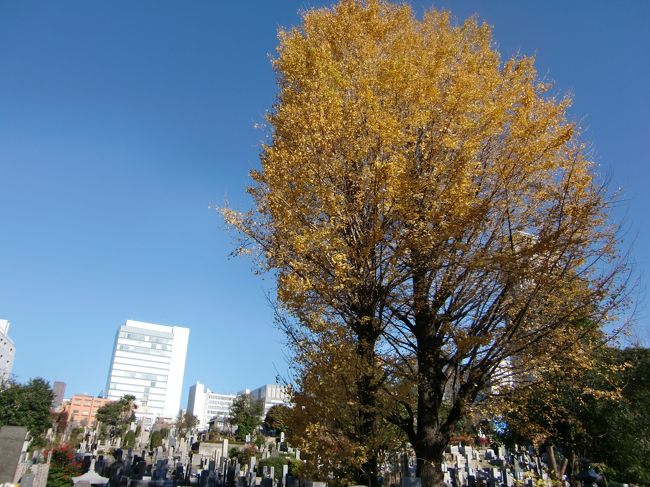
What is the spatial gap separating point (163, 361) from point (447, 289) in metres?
156

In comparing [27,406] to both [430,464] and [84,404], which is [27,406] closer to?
[430,464]

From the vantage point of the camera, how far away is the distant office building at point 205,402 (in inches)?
6363

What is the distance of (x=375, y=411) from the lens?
6.83 m

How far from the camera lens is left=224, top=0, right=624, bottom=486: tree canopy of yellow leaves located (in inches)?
269

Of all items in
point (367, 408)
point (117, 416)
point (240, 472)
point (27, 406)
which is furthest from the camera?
point (117, 416)

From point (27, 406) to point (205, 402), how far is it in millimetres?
137360

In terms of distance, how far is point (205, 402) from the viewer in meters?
166

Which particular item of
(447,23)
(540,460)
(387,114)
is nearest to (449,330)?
(387,114)

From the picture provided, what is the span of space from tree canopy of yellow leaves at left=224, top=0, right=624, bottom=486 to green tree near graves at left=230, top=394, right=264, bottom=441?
38865 mm

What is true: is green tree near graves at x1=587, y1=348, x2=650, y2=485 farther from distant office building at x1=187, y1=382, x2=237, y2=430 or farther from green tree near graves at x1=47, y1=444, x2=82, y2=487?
distant office building at x1=187, y1=382, x2=237, y2=430

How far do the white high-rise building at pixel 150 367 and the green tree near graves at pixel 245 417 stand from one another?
10250 centimetres

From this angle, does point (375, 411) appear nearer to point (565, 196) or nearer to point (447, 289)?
point (447, 289)

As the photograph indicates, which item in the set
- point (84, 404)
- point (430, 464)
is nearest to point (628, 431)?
point (430, 464)

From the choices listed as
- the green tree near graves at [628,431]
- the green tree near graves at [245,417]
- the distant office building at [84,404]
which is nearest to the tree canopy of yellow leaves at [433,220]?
the green tree near graves at [628,431]
